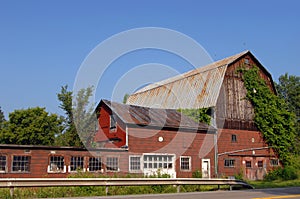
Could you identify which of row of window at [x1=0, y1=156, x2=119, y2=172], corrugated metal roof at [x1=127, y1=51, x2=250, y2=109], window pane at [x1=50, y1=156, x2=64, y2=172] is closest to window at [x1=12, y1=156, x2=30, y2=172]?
row of window at [x1=0, y1=156, x2=119, y2=172]

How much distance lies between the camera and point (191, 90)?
4106cm

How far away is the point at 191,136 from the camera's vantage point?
3225 cm

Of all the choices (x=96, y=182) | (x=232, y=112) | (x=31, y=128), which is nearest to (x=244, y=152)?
(x=232, y=112)

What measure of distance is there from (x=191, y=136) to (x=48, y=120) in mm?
26545

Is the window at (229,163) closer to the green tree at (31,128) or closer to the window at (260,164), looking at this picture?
the window at (260,164)

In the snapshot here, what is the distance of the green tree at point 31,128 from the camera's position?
166ft

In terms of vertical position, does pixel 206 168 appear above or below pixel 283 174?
above

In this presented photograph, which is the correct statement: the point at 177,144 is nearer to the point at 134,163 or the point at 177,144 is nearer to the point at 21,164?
the point at 134,163

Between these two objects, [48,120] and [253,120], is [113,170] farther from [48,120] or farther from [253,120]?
[48,120]

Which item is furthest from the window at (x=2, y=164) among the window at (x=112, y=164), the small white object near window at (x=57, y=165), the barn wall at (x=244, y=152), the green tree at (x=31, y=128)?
the green tree at (x=31, y=128)

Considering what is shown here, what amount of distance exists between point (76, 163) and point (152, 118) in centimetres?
847

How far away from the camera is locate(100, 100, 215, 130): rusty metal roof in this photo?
98.5 ft

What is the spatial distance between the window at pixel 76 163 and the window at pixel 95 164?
0.71 meters

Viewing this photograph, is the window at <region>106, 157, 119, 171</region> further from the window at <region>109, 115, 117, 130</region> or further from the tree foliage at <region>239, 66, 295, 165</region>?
the tree foliage at <region>239, 66, 295, 165</region>
